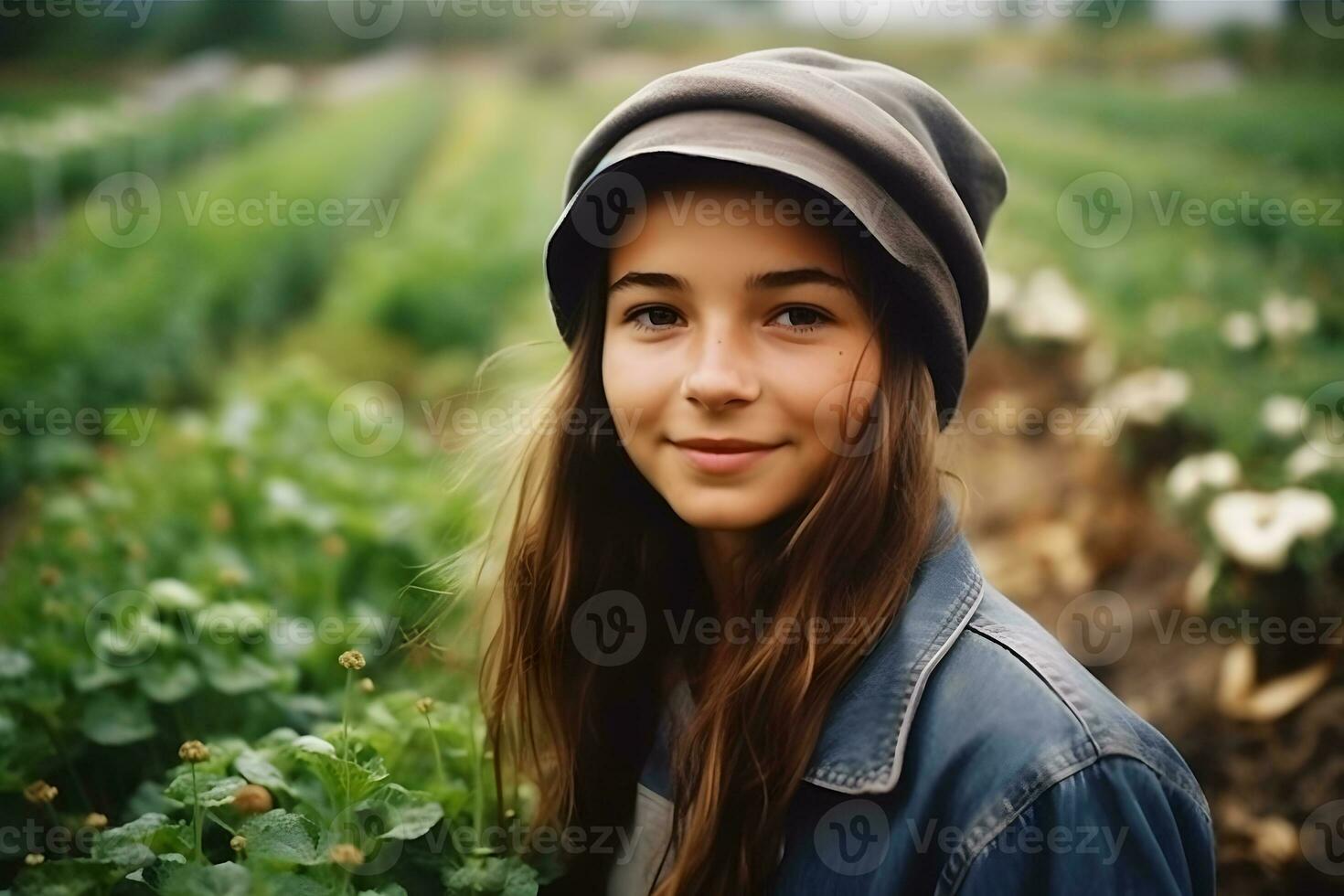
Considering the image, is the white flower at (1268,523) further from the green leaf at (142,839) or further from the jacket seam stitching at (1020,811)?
the green leaf at (142,839)

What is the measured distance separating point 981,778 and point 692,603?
0.68m

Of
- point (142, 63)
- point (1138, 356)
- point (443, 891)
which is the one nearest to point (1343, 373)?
point (1138, 356)

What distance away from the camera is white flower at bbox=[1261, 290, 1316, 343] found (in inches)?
194

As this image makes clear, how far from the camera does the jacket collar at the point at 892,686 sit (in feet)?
4.12

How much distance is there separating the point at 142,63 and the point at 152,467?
81.3 ft

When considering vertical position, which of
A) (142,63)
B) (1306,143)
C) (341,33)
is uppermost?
(341,33)

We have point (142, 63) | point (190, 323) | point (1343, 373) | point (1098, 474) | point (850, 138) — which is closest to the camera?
point (850, 138)

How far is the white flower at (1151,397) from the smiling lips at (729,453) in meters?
3.46

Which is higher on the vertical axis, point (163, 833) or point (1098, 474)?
point (163, 833)

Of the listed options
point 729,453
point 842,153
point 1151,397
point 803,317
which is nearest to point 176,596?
point 729,453

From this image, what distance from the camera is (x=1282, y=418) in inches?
147

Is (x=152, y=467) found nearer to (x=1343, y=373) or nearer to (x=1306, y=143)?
(x=1343, y=373)

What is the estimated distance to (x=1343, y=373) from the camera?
4387 millimetres

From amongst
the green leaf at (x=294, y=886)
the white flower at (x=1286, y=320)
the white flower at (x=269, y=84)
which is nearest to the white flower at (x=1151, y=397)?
the white flower at (x=1286, y=320)
